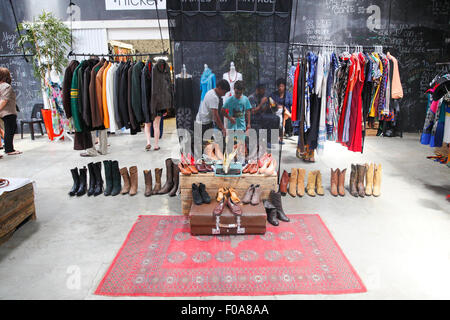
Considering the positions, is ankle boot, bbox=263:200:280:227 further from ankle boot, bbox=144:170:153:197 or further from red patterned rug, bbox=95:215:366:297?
ankle boot, bbox=144:170:153:197

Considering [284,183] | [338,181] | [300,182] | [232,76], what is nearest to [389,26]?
[338,181]

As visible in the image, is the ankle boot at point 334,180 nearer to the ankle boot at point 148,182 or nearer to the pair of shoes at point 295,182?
the pair of shoes at point 295,182

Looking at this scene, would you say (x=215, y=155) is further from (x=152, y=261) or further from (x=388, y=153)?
(x=388, y=153)

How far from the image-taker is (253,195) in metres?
3.28

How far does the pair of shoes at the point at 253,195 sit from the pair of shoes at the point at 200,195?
38 centimetres

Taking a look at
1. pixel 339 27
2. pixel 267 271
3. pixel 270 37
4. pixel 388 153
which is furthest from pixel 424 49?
pixel 267 271

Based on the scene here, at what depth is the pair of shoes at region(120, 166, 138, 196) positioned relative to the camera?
4.20 meters

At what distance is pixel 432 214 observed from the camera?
11.7ft

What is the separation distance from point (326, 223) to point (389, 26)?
6748 millimetres

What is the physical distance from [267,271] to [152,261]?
950 mm

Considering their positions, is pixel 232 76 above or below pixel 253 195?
above

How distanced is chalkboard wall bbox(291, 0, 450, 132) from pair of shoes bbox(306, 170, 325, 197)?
4851 millimetres

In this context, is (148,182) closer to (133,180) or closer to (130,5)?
(133,180)
